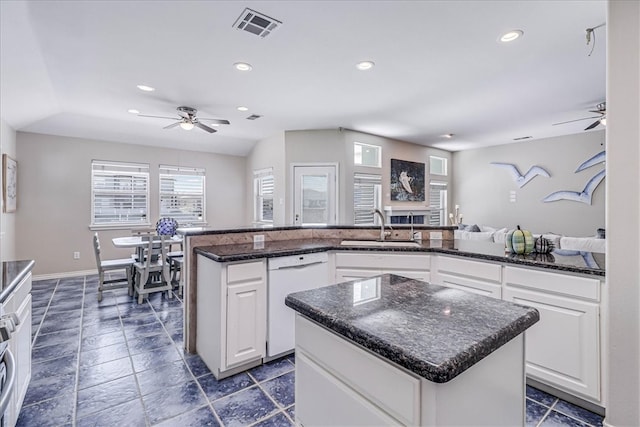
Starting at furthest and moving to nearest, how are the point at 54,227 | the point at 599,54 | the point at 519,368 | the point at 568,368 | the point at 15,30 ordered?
the point at 54,227 < the point at 599,54 < the point at 15,30 < the point at 568,368 < the point at 519,368

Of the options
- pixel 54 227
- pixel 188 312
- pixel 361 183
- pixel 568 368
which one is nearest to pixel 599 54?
pixel 568 368

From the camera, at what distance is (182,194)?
6598mm

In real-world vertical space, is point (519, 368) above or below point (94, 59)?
below

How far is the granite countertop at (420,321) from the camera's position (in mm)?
743

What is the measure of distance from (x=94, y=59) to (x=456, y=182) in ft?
26.0

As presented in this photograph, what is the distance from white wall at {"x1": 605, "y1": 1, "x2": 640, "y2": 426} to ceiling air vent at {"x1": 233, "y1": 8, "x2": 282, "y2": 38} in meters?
2.12

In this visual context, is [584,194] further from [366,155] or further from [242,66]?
[242,66]

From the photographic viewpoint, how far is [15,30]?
2.40 meters

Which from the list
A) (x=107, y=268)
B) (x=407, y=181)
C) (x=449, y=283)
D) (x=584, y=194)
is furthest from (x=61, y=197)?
(x=584, y=194)

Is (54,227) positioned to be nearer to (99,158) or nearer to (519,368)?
(99,158)

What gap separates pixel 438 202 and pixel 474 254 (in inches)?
239

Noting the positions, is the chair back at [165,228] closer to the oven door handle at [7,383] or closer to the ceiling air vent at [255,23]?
the ceiling air vent at [255,23]

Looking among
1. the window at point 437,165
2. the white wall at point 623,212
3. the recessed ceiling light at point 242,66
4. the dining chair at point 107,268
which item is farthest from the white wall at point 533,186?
the dining chair at point 107,268

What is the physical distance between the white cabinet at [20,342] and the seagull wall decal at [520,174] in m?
8.35
